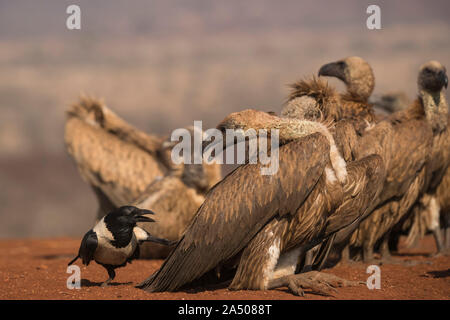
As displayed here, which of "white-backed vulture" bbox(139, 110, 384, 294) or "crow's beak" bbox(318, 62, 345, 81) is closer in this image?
"white-backed vulture" bbox(139, 110, 384, 294)

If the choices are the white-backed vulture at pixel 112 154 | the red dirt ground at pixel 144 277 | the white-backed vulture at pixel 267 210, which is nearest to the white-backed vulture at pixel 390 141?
the red dirt ground at pixel 144 277

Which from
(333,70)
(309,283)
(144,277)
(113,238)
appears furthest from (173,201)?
(309,283)

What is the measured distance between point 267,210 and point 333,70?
3.39 meters

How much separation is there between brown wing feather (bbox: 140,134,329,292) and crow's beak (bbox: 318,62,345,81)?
2968 millimetres

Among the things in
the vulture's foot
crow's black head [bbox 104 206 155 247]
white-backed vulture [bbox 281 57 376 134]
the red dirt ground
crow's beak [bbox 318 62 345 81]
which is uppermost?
crow's beak [bbox 318 62 345 81]

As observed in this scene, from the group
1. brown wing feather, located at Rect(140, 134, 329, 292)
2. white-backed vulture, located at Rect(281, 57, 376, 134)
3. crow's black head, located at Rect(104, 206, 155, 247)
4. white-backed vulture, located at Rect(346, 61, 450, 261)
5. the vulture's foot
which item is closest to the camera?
the vulture's foot

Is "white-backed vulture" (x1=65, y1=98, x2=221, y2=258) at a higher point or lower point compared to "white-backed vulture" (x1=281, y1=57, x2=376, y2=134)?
lower

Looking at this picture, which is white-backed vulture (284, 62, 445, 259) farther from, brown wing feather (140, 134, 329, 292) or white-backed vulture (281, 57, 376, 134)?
brown wing feather (140, 134, 329, 292)

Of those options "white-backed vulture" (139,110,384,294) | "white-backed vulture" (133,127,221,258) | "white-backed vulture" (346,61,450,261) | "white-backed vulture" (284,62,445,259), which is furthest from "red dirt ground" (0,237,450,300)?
"white-backed vulture" (284,62,445,259)

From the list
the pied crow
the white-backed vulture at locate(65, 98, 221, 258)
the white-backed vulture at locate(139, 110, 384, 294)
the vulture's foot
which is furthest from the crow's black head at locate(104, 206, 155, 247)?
the white-backed vulture at locate(65, 98, 221, 258)

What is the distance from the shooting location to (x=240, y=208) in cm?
550

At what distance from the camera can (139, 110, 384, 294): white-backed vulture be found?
215 inches

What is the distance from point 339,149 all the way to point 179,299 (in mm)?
1799

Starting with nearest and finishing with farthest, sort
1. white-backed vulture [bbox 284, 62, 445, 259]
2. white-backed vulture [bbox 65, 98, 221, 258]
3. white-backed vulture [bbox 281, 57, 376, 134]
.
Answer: white-backed vulture [bbox 281, 57, 376, 134] → white-backed vulture [bbox 284, 62, 445, 259] → white-backed vulture [bbox 65, 98, 221, 258]
